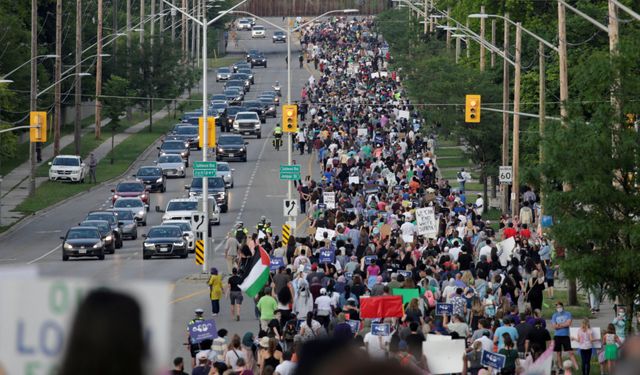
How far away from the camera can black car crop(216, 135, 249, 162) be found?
274ft

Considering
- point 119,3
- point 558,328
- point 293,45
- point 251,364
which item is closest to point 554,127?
point 558,328

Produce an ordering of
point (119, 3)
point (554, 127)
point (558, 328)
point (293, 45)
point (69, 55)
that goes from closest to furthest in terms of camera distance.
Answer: point (558, 328) < point (554, 127) < point (69, 55) < point (119, 3) < point (293, 45)

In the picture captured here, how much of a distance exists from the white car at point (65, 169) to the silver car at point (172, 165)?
4181 millimetres

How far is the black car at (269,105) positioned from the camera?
106938 millimetres

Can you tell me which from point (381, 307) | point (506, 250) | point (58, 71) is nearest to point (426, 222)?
point (506, 250)

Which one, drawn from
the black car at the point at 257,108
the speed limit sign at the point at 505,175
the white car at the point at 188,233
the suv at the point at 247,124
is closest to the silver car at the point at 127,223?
the white car at the point at 188,233

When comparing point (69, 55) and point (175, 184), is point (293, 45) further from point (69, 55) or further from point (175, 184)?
point (175, 184)

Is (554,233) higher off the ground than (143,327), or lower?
lower

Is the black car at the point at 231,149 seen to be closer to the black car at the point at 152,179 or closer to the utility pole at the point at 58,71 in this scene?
the utility pole at the point at 58,71

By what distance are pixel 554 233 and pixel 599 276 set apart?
3.41ft

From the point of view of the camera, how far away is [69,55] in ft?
305

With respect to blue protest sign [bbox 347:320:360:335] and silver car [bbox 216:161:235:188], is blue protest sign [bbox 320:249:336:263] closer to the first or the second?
blue protest sign [bbox 347:320:360:335]

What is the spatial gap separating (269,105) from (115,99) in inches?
714

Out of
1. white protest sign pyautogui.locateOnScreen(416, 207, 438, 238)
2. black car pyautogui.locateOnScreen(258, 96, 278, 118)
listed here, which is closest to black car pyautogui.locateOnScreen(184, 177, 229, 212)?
white protest sign pyautogui.locateOnScreen(416, 207, 438, 238)
